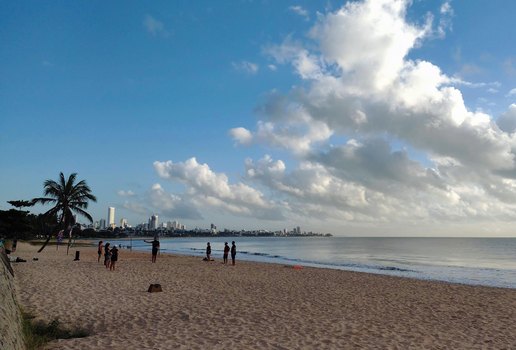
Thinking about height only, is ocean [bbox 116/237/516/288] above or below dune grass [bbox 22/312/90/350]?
below

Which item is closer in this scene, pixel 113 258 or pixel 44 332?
pixel 44 332

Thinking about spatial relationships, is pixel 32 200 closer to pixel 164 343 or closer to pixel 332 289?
pixel 332 289

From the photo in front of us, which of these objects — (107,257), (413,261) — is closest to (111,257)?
(107,257)

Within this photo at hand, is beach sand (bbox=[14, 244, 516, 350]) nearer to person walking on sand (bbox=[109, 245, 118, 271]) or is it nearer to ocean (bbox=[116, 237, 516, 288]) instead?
person walking on sand (bbox=[109, 245, 118, 271])

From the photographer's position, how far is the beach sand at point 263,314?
8305 mm

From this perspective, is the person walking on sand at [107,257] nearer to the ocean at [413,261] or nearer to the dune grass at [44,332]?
the dune grass at [44,332]

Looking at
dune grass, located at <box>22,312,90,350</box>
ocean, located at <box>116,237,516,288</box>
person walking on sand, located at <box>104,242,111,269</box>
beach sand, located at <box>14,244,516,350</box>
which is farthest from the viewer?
ocean, located at <box>116,237,516,288</box>

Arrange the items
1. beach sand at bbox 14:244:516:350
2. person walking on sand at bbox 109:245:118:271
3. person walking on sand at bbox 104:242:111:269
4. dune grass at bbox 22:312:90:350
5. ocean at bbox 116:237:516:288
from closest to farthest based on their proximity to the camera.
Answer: dune grass at bbox 22:312:90:350 → beach sand at bbox 14:244:516:350 → person walking on sand at bbox 109:245:118:271 → person walking on sand at bbox 104:242:111:269 → ocean at bbox 116:237:516:288

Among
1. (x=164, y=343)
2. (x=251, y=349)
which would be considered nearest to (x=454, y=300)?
(x=251, y=349)

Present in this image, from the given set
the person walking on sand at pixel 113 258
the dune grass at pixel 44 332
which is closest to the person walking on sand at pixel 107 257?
the person walking on sand at pixel 113 258

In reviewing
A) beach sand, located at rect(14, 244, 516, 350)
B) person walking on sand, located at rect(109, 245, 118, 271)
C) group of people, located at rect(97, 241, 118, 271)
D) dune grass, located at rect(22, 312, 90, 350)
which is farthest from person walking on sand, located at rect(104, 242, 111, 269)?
dune grass, located at rect(22, 312, 90, 350)

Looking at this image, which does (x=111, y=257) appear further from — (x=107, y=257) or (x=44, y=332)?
(x=44, y=332)

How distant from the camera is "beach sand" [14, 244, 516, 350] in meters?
8.30

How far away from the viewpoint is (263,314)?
11094 millimetres
